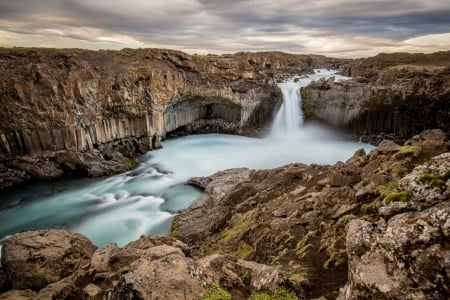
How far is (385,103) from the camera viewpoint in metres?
34.2

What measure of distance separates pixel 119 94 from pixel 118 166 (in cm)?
710

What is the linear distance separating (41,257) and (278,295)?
8.03 metres

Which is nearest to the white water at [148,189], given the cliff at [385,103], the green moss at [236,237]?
the cliff at [385,103]

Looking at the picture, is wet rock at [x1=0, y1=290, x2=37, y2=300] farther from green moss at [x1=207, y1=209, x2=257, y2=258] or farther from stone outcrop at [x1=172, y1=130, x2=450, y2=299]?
green moss at [x1=207, y1=209, x2=257, y2=258]

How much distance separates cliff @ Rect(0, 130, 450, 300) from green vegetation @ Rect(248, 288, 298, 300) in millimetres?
20

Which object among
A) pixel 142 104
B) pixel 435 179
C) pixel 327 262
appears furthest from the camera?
pixel 142 104

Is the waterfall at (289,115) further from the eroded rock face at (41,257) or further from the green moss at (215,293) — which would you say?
the green moss at (215,293)

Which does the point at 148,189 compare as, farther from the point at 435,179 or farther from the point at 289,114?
the point at 289,114

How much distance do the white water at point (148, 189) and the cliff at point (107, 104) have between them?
6.08 ft

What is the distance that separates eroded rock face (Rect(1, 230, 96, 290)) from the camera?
933 centimetres

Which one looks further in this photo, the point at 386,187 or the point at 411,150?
the point at 411,150

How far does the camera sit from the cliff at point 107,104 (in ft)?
74.8

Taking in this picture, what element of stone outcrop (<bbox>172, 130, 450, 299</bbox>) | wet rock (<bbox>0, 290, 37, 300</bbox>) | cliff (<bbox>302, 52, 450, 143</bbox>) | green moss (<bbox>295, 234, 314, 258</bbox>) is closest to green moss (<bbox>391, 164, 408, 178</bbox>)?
stone outcrop (<bbox>172, 130, 450, 299</bbox>)

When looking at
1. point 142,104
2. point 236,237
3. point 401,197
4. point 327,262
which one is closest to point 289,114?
point 142,104
